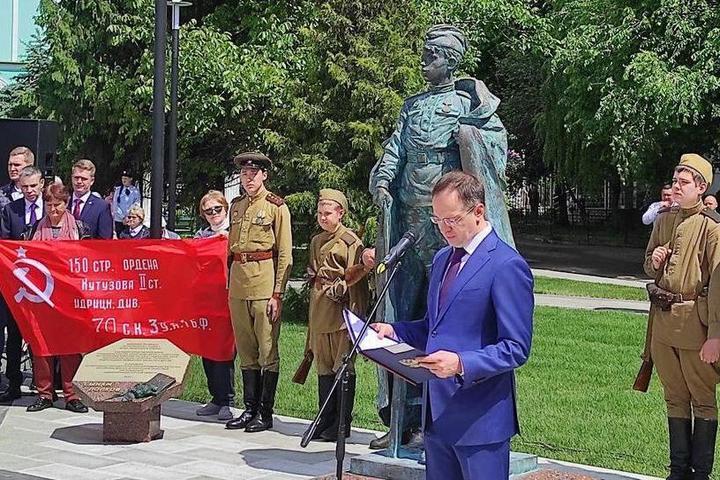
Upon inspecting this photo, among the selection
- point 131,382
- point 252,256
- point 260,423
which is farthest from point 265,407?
point 252,256

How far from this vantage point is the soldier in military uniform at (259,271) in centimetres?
932

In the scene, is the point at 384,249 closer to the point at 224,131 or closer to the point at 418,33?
the point at 418,33

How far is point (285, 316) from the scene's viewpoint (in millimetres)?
16984

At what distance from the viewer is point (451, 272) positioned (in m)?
4.55

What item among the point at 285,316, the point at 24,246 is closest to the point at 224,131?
the point at 285,316

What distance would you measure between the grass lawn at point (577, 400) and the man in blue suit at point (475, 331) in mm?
3995

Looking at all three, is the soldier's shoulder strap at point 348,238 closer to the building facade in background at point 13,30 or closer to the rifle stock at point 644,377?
the rifle stock at point 644,377

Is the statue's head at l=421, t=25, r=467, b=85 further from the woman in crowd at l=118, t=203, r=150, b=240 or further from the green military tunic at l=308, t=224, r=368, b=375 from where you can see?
the woman in crowd at l=118, t=203, r=150, b=240

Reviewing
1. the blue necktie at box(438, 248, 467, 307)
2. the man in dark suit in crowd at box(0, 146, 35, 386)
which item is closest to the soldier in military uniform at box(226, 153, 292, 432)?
the man in dark suit in crowd at box(0, 146, 35, 386)

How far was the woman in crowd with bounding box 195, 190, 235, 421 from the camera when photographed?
1010cm

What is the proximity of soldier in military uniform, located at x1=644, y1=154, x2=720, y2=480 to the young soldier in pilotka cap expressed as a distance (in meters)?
2.29

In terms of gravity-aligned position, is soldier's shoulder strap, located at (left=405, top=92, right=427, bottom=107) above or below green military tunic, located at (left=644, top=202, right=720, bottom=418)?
above

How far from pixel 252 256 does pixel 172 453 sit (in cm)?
173

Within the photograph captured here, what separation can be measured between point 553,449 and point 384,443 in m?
1.30
